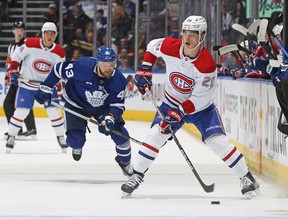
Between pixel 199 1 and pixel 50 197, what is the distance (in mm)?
7894

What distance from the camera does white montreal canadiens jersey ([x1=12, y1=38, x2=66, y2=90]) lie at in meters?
11.0

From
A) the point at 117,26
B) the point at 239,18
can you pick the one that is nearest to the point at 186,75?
the point at 239,18

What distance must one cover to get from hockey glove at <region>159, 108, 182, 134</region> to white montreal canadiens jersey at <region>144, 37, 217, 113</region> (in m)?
0.15

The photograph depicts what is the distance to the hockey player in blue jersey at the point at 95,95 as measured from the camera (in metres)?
7.90

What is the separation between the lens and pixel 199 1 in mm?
14578

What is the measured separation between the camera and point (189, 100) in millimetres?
7109

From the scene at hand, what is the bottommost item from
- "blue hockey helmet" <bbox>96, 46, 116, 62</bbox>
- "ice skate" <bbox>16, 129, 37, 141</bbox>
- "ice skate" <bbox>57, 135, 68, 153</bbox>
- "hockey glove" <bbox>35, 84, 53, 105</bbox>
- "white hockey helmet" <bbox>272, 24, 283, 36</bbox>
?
"ice skate" <bbox>16, 129, 37, 141</bbox>

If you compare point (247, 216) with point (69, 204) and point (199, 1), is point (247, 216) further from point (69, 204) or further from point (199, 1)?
point (199, 1)

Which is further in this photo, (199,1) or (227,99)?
(199,1)

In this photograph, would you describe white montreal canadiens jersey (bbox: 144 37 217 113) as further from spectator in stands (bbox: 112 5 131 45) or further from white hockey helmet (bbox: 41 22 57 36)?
spectator in stands (bbox: 112 5 131 45)

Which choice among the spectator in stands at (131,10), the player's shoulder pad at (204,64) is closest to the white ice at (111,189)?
the player's shoulder pad at (204,64)

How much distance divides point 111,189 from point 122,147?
65cm

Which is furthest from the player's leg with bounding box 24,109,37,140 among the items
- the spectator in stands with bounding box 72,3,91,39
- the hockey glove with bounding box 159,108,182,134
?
the hockey glove with bounding box 159,108,182,134

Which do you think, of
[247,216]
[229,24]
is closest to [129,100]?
[229,24]
